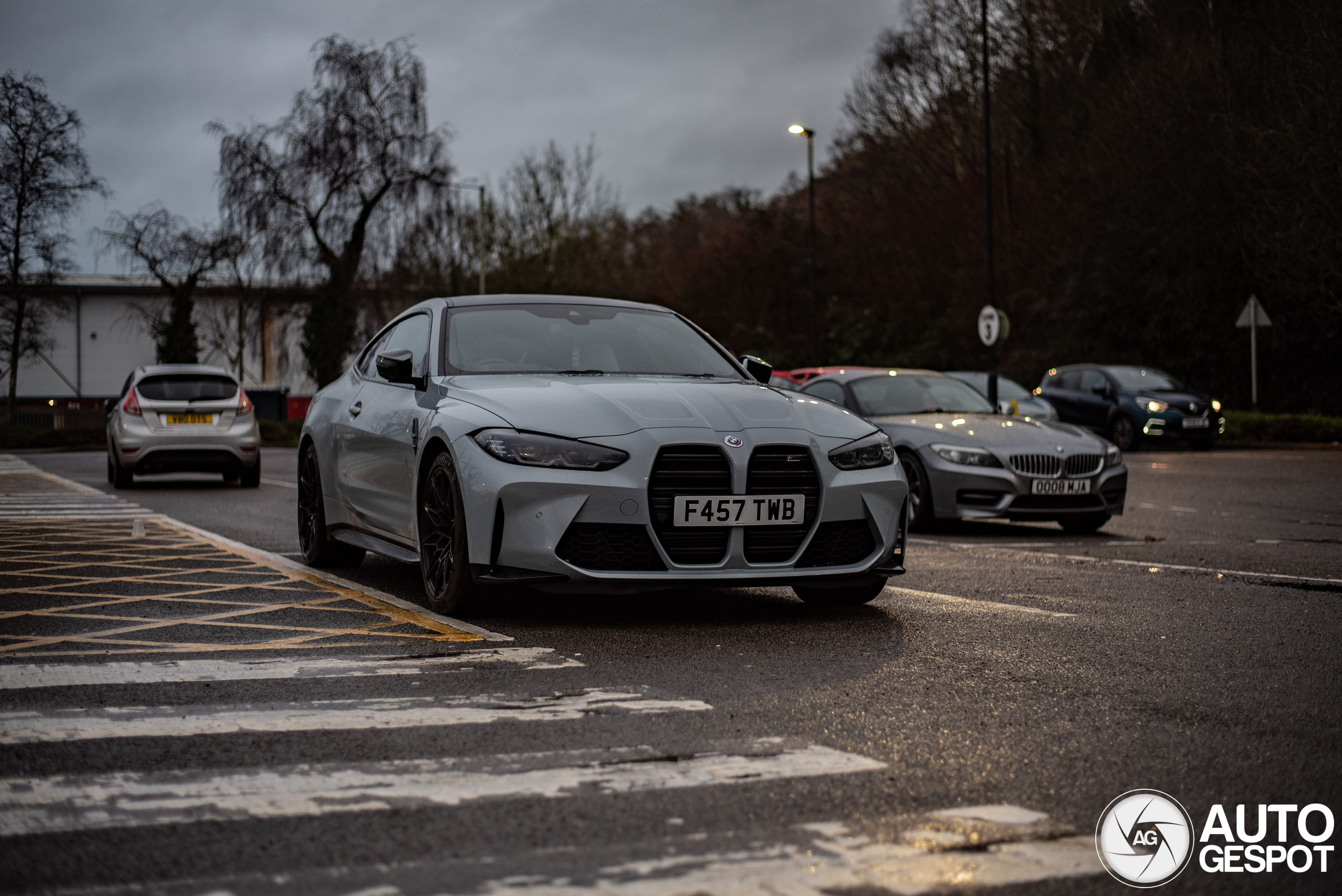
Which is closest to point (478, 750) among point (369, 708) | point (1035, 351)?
point (369, 708)

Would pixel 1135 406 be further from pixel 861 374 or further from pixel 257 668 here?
pixel 257 668

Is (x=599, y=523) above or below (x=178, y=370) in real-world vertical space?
below

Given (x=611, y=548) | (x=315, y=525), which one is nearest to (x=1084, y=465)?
(x=315, y=525)

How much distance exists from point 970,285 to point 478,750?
4027 cm

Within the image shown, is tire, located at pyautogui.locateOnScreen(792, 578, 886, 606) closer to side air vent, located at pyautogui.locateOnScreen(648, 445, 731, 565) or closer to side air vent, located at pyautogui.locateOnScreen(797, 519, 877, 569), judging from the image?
side air vent, located at pyautogui.locateOnScreen(797, 519, 877, 569)

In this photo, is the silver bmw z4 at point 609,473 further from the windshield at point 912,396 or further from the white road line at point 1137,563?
the windshield at point 912,396

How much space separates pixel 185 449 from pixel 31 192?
24003 millimetres

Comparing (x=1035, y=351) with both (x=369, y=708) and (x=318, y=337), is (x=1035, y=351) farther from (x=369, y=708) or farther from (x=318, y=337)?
(x=369, y=708)

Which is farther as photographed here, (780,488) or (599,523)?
(780,488)

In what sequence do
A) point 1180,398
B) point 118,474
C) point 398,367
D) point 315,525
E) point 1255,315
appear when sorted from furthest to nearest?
point 1255,315 → point 1180,398 → point 118,474 → point 315,525 → point 398,367

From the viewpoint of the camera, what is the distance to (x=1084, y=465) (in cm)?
1182

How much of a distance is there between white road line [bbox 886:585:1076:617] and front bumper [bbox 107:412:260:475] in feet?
41.5

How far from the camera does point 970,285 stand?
42.8m

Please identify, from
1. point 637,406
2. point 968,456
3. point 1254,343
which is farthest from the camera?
point 1254,343
